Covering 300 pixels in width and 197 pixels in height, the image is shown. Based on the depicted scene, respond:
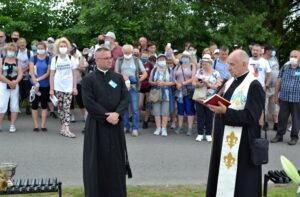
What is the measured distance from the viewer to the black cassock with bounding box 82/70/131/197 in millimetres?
5547

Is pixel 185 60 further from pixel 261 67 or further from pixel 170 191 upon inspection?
pixel 170 191

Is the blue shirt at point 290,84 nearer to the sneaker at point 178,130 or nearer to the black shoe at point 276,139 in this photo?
the black shoe at point 276,139

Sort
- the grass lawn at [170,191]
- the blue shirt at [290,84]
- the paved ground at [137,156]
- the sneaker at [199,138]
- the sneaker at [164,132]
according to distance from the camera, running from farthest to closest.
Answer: the sneaker at [164,132]
the sneaker at [199,138]
the blue shirt at [290,84]
the paved ground at [137,156]
the grass lawn at [170,191]

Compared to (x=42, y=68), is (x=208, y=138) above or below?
below

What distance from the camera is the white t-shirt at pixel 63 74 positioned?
385 inches

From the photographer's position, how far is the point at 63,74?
32.1 ft

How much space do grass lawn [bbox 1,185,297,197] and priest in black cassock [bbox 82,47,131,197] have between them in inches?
31.3

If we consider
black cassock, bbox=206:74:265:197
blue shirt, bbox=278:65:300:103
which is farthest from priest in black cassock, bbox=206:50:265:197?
blue shirt, bbox=278:65:300:103

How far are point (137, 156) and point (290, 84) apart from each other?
358 cm

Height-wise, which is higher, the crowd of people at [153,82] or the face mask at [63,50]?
the face mask at [63,50]

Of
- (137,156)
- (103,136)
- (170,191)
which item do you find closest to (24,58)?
(137,156)

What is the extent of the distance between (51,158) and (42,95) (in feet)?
7.91

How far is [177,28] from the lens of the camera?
14.9 meters

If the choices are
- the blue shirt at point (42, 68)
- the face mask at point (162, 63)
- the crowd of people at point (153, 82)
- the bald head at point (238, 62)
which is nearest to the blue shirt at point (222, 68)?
the crowd of people at point (153, 82)
